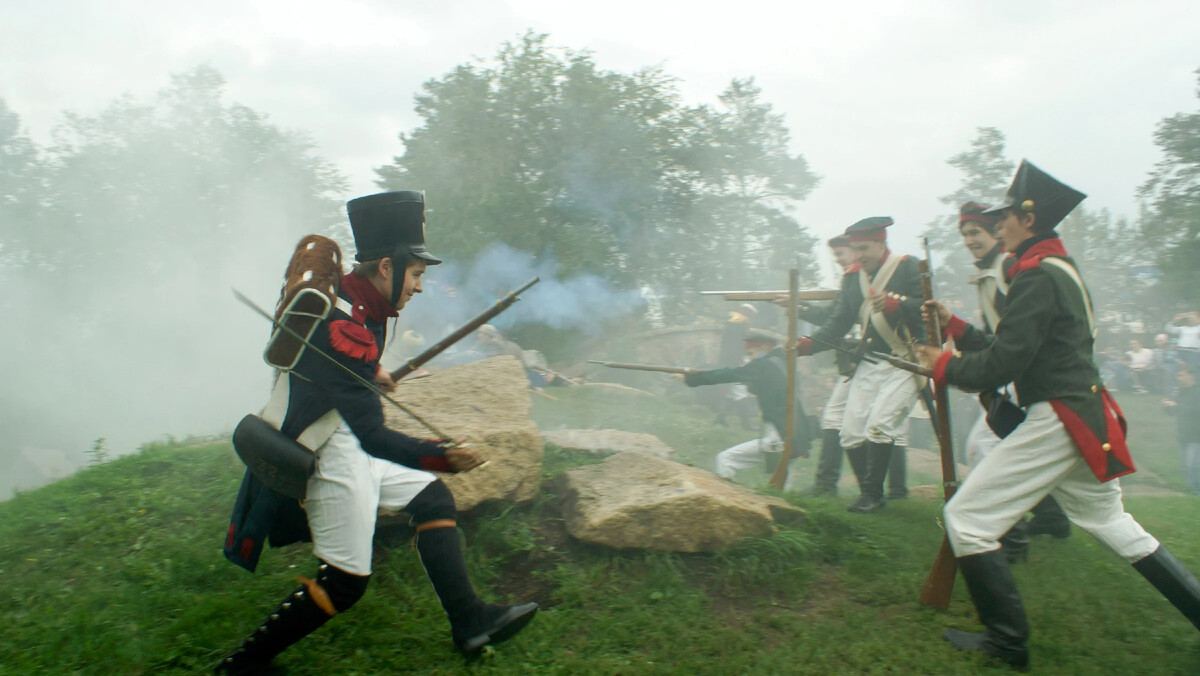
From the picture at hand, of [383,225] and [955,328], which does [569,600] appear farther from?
[955,328]

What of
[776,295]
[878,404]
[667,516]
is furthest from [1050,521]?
[776,295]

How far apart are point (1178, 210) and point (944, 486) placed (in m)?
14.6

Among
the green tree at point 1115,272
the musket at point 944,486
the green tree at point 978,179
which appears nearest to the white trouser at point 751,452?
the musket at point 944,486

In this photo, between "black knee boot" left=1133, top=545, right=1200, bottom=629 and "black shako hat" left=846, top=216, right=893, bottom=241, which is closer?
"black knee boot" left=1133, top=545, right=1200, bottom=629

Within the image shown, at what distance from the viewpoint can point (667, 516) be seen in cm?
416

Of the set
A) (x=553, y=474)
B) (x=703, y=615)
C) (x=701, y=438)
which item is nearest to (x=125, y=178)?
(x=701, y=438)

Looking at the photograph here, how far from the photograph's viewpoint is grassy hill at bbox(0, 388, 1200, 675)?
3.30m

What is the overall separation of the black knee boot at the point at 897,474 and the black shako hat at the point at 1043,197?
259 cm

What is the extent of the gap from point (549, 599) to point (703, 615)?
30.6 inches

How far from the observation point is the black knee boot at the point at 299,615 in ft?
9.59

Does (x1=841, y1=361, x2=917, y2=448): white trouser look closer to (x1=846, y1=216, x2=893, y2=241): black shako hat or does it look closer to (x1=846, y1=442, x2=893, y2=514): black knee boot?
(x1=846, y1=442, x2=893, y2=514): black knee boot

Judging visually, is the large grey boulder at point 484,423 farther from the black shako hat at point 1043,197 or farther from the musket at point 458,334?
the black shako hat at point 1043,197

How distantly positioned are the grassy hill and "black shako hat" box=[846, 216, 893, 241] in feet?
6.39

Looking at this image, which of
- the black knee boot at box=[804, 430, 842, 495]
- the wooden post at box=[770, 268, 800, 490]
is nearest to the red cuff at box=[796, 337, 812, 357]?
the wooden post at box=[770, 268, 800, 490]
